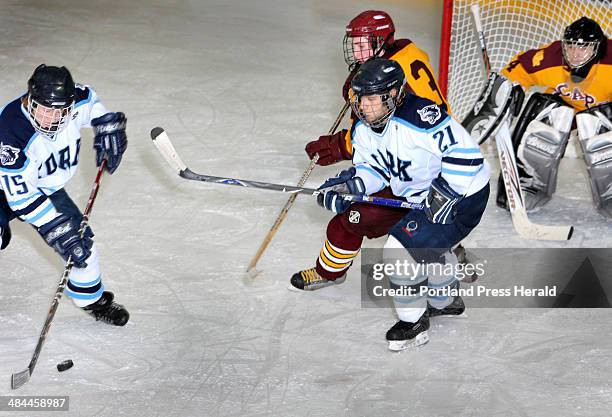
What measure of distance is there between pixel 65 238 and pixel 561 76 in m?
2.15

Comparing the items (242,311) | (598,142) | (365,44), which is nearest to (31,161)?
(242,311)

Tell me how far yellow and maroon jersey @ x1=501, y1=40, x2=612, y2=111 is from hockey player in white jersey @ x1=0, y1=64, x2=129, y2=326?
1.75 metres

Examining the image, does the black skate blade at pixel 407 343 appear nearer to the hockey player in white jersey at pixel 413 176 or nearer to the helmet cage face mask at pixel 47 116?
the hockey player in white jersey at pixel 413 176

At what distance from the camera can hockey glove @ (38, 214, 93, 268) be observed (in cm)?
280

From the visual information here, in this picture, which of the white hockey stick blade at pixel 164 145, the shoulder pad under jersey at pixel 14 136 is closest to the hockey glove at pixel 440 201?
the white hockey stick blade at pixel 164 145

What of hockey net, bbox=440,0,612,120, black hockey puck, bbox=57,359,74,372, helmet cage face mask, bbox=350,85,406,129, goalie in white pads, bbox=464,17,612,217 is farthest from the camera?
hockey net, bbox=440,0,612,120

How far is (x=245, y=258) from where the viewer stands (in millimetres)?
3586

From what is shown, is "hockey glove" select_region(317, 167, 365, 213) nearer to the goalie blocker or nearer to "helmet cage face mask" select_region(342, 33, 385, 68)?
"helmet cage face mask" select_region(342, 33, 385, 68)

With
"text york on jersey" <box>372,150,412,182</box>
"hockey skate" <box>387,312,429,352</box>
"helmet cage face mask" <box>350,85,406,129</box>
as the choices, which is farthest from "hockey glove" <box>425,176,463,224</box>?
"hockey skate" <box>387,312,429,352</box>

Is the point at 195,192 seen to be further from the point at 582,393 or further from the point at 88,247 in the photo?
the point at 582,393

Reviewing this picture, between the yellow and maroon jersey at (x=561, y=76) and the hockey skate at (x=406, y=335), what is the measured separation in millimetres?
1373

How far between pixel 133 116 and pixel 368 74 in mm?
2437

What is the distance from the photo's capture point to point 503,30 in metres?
5.66

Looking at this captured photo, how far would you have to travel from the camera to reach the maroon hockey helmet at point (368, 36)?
3.27 meters
